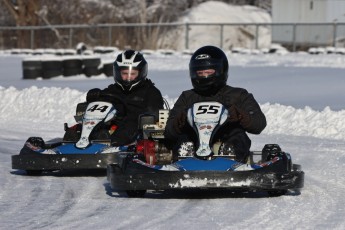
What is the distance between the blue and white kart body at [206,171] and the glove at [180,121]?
24cm

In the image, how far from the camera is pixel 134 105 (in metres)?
10.9

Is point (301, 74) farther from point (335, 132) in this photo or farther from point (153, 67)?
point (335, 132)

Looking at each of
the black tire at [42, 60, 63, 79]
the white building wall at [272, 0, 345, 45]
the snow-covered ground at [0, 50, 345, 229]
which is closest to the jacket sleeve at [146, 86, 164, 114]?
the snow-covered ground at [0, 50, 345, 229]

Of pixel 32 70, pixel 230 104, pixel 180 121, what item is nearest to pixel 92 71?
pixel 32 70

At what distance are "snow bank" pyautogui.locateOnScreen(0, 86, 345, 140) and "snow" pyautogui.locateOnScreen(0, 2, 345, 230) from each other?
0.02m

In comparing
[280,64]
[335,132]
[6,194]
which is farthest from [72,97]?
[280,64]

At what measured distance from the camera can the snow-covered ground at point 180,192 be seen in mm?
7004

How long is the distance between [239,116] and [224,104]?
0.26 metres

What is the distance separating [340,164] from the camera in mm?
10648

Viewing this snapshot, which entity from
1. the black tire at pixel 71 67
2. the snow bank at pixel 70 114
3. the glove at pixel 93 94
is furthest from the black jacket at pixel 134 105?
the black tire at pixel 71 67

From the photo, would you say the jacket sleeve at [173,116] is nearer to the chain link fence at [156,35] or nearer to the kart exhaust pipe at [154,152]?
the kart exhaust pipe at [154,152]

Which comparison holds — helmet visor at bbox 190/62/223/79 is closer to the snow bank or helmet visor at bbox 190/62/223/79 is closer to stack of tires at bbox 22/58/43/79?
the snow bank

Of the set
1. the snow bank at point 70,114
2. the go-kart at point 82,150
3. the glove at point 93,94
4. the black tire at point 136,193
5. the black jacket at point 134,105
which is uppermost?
the glove at point 93,94

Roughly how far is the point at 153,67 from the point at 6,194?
74.2 feet
